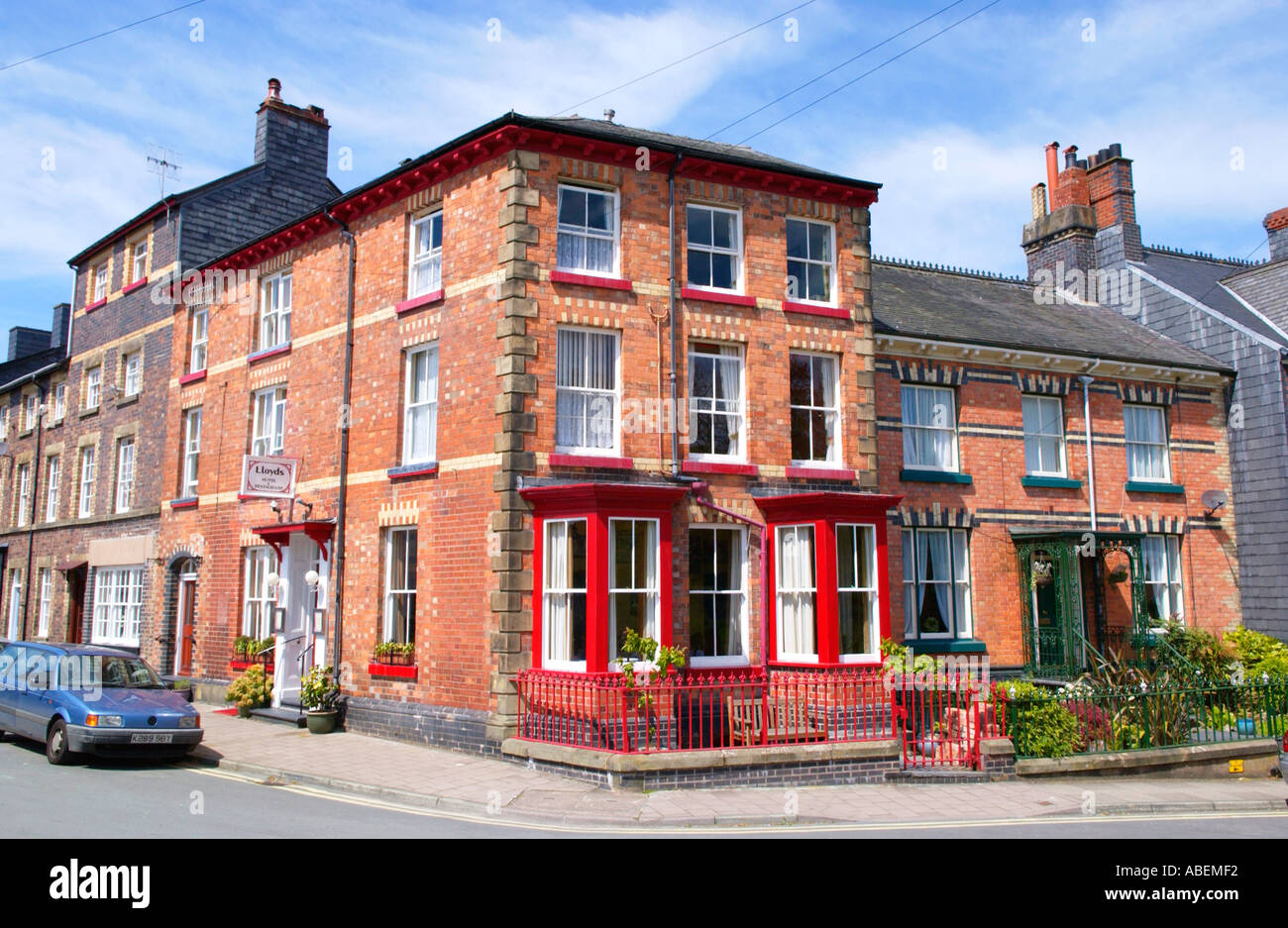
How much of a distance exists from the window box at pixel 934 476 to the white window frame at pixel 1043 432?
200 cm

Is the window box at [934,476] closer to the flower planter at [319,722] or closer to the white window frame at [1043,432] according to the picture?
the white window frame at [1043,432]

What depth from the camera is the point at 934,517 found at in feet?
65.9

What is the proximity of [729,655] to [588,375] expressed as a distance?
504 cm

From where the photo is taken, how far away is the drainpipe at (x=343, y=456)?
1756 cm

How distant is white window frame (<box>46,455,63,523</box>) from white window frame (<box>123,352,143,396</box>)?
4.67 metres

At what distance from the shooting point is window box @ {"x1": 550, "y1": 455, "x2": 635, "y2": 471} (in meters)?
15.0

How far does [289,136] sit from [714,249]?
14.6 meters

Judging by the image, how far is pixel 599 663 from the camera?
14156mm

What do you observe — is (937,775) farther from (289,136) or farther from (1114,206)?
(289,136)

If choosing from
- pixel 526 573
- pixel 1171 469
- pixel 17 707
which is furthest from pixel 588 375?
pixel 1171 469

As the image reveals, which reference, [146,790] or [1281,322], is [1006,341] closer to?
[1281,322]

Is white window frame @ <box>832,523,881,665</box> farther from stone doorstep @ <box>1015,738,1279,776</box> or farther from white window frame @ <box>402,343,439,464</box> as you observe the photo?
white window frame @ <box>402,343,439,464</box>

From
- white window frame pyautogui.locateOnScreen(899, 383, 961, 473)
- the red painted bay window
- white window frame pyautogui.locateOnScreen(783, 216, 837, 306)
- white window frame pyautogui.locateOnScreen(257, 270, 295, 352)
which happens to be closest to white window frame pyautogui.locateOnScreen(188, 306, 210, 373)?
white window frame pyautogui.locateOnScreen(257, 270, 295, 352)

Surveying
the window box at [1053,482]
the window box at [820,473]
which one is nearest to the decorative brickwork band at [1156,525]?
the window box at [1053,482]
